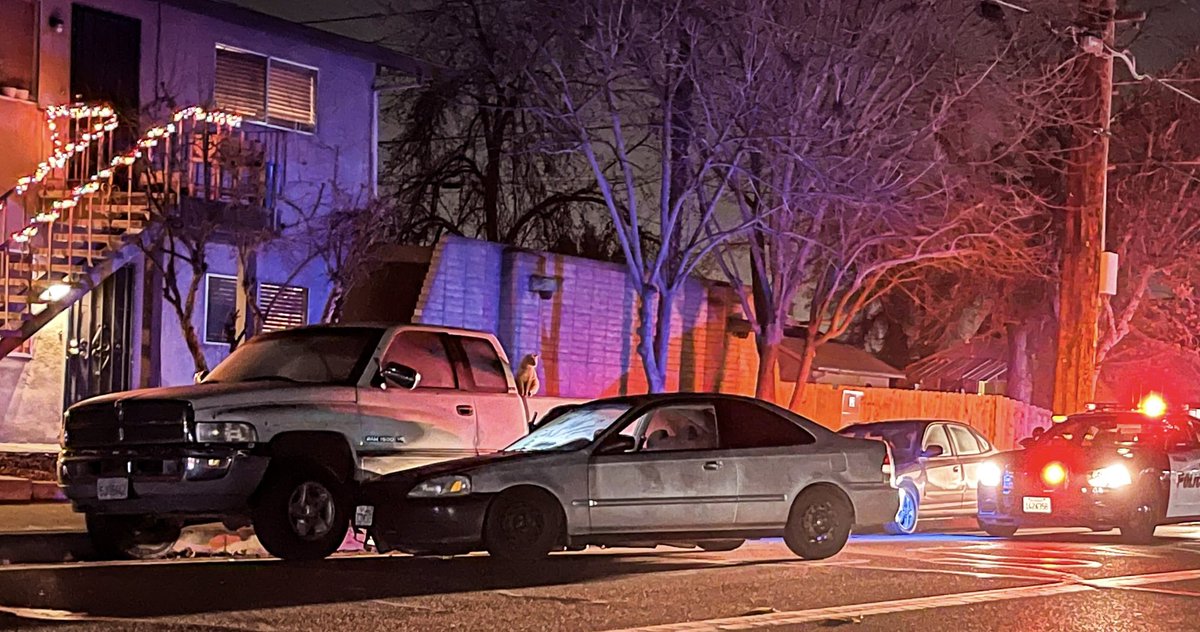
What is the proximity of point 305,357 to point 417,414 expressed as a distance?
108 centimetres

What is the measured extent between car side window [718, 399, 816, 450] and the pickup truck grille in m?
4.41

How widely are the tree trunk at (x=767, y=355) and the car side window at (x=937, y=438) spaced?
6.39 metres

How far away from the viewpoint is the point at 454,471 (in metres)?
12.4

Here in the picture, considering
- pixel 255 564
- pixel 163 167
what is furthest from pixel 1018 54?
pixel 255 564

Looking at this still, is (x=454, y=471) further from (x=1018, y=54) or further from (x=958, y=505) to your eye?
(x=1018, y=54)

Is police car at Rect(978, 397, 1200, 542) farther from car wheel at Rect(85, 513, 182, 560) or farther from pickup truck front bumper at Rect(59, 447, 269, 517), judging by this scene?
car wheel at Rect(85, 513, 182, 560)

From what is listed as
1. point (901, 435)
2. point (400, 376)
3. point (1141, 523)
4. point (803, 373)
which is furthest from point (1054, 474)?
point (803, 373)

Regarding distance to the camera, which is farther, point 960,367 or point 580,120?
point 960,367

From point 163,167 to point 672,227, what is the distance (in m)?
7.31

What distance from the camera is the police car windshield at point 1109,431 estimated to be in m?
18.3

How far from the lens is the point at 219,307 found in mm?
21938

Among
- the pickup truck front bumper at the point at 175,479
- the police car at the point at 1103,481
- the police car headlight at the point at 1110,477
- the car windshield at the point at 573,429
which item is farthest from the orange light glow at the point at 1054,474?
the pickup truck front bumper at the point at 175,479

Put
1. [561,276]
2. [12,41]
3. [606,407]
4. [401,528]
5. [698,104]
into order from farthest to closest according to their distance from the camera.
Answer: [561,276]
[698,104]
[12,41]
[606,407]
[401,528]

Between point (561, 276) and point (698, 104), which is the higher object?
point (698, 104)
